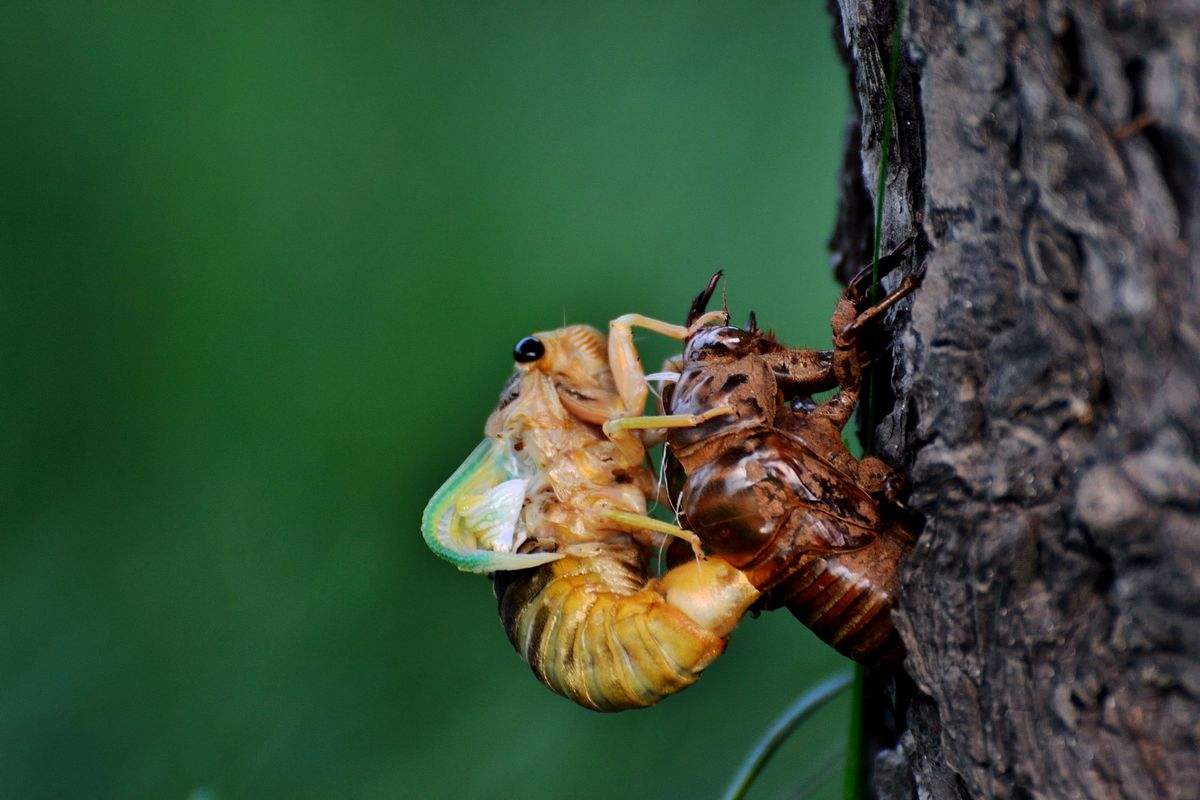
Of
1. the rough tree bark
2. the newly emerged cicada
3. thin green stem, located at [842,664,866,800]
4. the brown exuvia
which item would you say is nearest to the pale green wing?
the newly emerged cicada

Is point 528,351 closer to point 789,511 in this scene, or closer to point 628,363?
point 628,363

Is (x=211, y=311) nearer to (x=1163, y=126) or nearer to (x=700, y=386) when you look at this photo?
(x=700, y=386)

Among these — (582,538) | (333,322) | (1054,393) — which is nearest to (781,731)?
(582,538)

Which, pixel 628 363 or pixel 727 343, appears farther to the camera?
pixel 628 363

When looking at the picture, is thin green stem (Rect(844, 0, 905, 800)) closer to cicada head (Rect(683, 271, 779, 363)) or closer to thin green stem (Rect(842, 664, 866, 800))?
thin green stem (Rect(842, 664, 866, 800))

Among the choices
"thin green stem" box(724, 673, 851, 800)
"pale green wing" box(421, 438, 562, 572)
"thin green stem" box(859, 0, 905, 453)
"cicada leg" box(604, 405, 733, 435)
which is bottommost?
"thin green stem" box(724, 673, 851, 800)

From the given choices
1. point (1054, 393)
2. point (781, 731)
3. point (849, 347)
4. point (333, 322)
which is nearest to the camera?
point (1054, 393)
